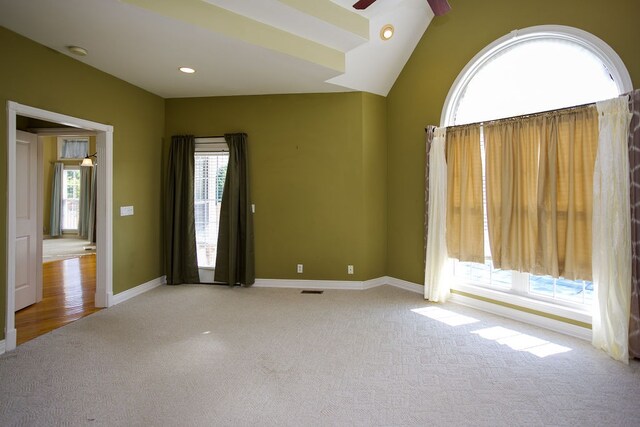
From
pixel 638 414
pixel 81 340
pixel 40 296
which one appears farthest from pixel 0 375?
pixel 638 414

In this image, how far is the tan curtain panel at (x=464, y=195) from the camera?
3.83 metres

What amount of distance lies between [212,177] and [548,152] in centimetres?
413

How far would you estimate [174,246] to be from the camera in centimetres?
493

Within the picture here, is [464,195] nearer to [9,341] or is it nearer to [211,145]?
[211,145]

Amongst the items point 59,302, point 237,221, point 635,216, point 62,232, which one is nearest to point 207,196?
point 237,221

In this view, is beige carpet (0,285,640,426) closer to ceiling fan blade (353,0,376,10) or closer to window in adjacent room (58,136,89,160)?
ceiling fan blade (353,0,376,10)

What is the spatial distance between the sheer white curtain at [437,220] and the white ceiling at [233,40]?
1.34 meters

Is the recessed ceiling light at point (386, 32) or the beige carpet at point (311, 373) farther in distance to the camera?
the recessed ceiling light at point (386, 32)

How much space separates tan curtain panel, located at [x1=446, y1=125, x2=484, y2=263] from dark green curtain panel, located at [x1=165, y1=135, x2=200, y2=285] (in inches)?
137

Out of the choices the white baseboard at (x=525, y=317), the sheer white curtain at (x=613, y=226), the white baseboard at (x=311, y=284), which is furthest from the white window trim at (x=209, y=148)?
the sheer white curtain at (x=613, y=226)

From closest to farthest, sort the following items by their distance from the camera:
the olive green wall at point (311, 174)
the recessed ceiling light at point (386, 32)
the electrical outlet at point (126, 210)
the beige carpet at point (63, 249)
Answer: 1. the recessed ceiling light at point (386, 32)
2. the electrical outlet at point (126, 210)
3. the olive green wall at point (311, 174)
4. the beige carpet at point (63, 249)

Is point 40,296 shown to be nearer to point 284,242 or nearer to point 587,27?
point 284,242

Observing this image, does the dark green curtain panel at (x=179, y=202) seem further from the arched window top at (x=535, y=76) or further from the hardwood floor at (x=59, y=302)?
the arched window top at (x=535, y=76)

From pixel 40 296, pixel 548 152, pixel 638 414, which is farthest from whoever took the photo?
pixel 40 296
